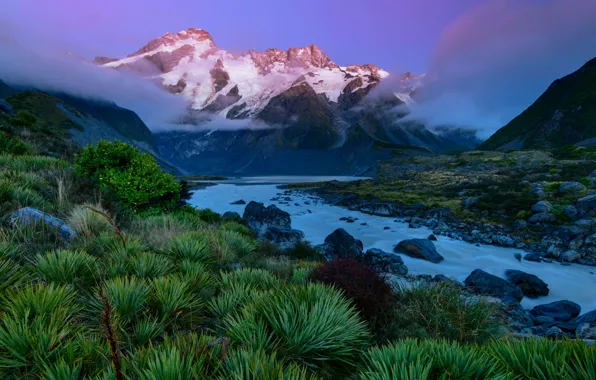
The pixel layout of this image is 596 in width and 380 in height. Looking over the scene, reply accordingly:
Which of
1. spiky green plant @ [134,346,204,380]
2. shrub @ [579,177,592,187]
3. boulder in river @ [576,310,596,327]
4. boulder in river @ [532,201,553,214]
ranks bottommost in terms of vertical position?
boulder in river @ [576,310,596,327]

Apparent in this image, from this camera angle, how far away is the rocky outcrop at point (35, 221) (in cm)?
627

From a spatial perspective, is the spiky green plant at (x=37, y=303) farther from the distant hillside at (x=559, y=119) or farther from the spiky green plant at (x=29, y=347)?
the distant hillside at (x=559, y=119)

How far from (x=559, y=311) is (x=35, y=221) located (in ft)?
58.0

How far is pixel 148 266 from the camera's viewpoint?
4.88 meters

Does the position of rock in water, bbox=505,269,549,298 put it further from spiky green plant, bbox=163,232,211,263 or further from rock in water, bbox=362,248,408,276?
spiky green plant, bbox=163,232,211,263

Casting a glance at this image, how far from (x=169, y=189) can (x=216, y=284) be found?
1029cm

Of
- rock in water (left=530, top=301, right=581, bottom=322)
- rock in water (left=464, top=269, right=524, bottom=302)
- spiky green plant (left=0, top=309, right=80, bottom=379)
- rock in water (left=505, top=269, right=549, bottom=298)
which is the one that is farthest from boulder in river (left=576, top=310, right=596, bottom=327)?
spiky green plant (left=0, top=309, right=80, bottom=379)

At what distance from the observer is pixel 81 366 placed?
2311 millimetres

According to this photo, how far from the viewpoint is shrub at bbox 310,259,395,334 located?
4340 millimetres

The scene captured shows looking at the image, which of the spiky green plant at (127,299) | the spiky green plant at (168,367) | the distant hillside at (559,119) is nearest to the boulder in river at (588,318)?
the spiky green plant at (168,367)

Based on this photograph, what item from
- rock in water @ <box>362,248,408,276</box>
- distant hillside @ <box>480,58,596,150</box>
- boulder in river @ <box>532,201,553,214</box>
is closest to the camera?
rock in water @ <box>362,248,408,276</box>

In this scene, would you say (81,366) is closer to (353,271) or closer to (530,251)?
(353,271)

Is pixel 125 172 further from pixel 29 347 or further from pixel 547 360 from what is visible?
pixel 547 360

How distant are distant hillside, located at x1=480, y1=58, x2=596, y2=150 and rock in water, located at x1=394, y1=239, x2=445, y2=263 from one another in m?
113
